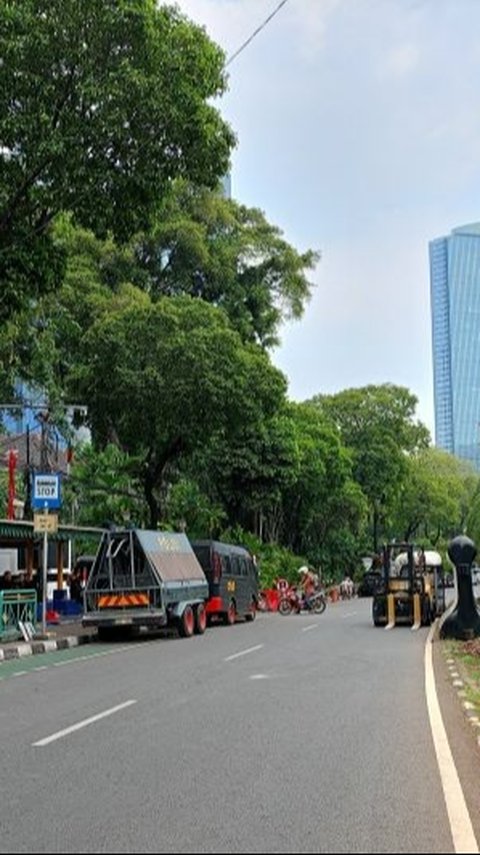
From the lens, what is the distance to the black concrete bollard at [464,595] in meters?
19.6

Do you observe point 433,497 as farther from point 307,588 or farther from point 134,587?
point 134,587

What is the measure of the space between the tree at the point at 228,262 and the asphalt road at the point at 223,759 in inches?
1085

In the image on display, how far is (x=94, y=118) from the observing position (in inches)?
555

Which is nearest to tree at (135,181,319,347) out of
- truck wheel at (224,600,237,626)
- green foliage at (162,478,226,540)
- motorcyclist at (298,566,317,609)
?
green foliage at (162,478,226,540)

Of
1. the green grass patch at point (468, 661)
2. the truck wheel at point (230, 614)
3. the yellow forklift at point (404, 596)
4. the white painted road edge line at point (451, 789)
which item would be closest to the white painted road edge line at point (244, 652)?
the green grass patch at point (468, 661)

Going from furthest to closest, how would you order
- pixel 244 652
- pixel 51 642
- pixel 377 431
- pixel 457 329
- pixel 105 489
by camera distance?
pixel 457 329 → pixel 377 431 → pixel 105 489 → pixel 51 642 → pixel 244 652

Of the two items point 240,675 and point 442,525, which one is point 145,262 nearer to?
point 240,675

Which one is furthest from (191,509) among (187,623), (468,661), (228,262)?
(468,661)

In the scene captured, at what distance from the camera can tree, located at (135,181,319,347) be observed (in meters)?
40.8

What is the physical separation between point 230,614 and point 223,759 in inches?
805

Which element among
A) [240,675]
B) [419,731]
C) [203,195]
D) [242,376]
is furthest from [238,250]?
[419,731]

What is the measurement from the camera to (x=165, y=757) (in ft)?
26.4

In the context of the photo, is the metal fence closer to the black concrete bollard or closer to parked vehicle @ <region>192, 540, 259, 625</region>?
parked vehicle @ <region>192, 540, 259, 625</region>

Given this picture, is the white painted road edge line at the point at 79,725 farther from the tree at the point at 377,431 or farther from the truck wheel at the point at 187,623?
the tree at the point at 377,431
